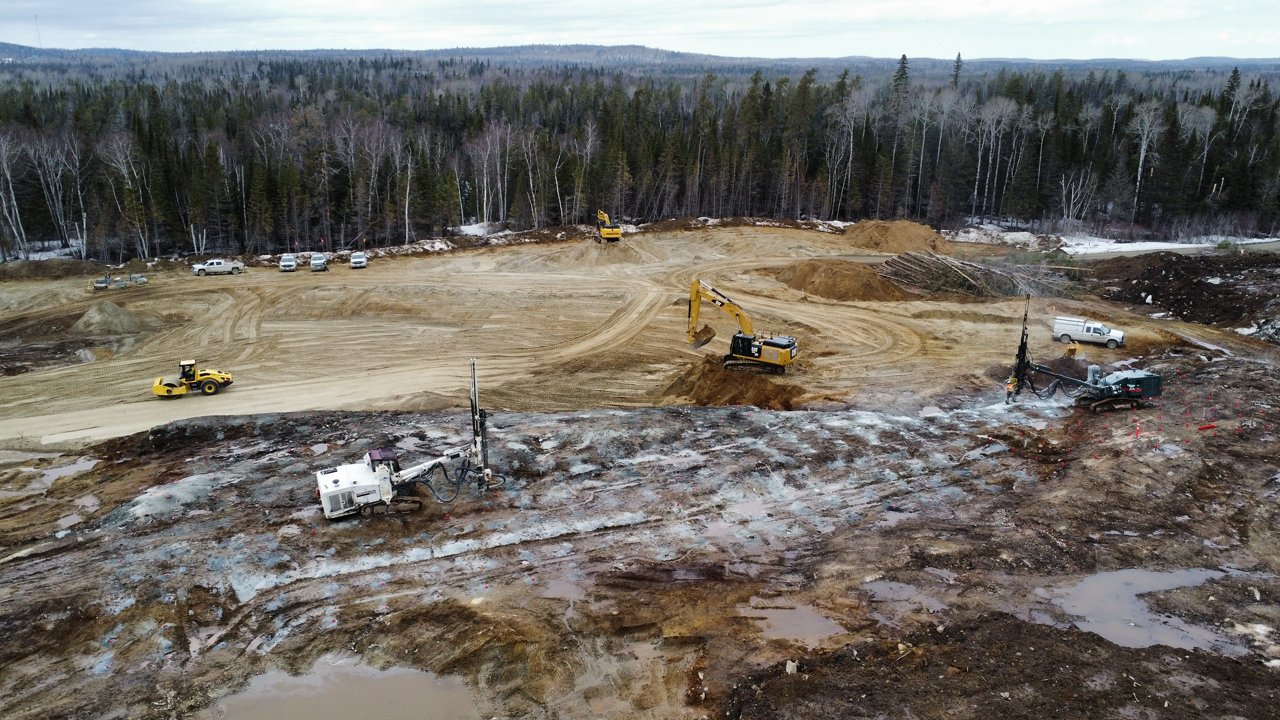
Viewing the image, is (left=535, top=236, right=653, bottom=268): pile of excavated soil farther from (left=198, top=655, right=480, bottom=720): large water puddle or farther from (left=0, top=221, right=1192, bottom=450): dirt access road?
(left=198, top=655, right=480, bottom=720): large water puddle

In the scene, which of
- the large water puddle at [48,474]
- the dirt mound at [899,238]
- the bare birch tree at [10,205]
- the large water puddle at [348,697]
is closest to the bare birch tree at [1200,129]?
the dirt mound at [899,238]

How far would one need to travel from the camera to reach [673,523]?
20359 mm

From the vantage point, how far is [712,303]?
120 ft

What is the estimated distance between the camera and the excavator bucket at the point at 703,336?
1485 inches

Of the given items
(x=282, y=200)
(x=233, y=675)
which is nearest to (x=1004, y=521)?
(x=233, y=675)

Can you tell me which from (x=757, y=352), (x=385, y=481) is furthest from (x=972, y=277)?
(x=385, y=481)

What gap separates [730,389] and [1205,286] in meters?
29.5

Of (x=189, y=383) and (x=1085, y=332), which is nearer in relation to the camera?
(x=189, y=383)

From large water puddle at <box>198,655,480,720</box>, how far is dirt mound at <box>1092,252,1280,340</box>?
129 ft

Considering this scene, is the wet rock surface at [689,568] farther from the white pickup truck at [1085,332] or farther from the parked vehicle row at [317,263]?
the parked vehicle row at [317,263]

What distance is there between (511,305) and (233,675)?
3040 centimetres

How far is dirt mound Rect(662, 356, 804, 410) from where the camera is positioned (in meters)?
30.7

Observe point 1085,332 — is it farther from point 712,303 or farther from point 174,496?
point 174,496

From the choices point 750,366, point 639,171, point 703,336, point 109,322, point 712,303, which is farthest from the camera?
point 639,171
